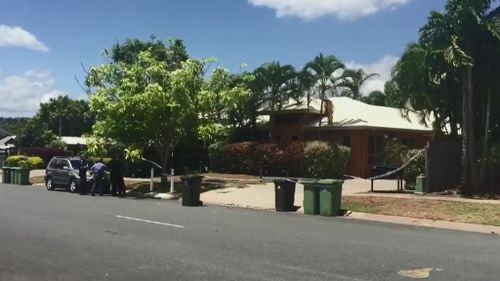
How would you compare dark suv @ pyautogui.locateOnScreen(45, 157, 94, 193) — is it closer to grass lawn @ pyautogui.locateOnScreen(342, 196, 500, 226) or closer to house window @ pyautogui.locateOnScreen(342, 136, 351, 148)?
grass lawn @ pyautogui.locateOnScreen(342, 196, 500, 226)

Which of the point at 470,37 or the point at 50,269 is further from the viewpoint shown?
the point at 470,37

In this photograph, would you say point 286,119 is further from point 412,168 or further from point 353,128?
point 412,168

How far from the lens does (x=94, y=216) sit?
16.6 metres

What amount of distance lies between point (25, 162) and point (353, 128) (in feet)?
79.6

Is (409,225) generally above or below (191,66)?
below

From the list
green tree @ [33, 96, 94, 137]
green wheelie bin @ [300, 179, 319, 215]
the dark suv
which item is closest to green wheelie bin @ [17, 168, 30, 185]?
the dark suv

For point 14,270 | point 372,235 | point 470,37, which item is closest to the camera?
point 14,270

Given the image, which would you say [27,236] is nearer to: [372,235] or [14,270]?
[14,270]

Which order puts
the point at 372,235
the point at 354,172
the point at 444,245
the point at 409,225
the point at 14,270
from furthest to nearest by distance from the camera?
1. the point at 354,172
2. the point at 409,225
3. the point at 372,235
4. the point at 444,245
5. the point at 14,270

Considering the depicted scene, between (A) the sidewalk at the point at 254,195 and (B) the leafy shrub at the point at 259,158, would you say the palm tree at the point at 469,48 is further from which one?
(B) the leafy shrub at the point at 259,158

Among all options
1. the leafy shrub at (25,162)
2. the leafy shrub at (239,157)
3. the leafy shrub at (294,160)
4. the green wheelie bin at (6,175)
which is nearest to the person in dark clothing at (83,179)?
the leafy shrub at (239,157)

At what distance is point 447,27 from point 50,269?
17.2 metres

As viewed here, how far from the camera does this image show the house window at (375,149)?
3509 centimetres

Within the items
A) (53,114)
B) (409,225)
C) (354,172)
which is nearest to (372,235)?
(409,225)
